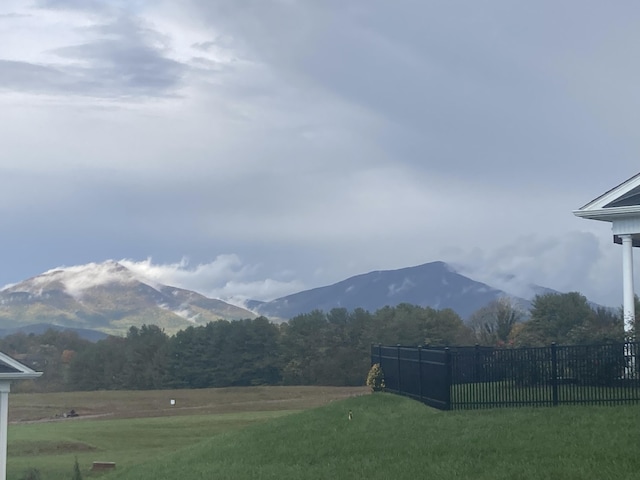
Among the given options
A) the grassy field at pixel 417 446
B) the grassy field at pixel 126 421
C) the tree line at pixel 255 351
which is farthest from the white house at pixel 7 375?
the tree line at pixel 255 351

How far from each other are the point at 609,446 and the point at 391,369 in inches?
393

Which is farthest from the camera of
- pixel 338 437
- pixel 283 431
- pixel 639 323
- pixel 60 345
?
pixel 60 345

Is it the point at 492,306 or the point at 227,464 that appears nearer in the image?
the point at 227,464

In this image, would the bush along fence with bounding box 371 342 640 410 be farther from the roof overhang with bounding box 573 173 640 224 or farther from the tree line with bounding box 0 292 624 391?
the tree line with bounding box 0 292 624 391

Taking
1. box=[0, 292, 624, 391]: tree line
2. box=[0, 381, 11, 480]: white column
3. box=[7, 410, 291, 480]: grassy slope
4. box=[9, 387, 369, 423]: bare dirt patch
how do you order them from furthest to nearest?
box=[0, 292, 624, 391]: tree line → box=[9, 387, 369, 423]: bare dirt patch → box=[7, 410, 291, 480]: grassy slope → box=[0, 381, 11, 480]: white column

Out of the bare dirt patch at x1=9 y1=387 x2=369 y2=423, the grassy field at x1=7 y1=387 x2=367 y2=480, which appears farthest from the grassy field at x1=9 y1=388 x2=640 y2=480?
the bare dirt patch at x1=9 y1=387 x2=369 y2=423

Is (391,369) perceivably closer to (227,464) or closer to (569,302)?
(227,464)

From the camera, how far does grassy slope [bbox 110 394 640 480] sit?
12008mm

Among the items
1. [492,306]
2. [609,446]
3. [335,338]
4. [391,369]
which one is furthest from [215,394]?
[609,446]

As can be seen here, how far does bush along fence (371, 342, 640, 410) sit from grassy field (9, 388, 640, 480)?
597mm

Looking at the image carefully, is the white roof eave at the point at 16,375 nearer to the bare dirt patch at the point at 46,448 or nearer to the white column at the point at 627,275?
the white column at the point at 627,275

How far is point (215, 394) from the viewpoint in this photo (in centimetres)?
6925

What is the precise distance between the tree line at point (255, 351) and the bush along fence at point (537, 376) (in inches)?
2110

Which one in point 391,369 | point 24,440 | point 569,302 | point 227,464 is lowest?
point 24,440
